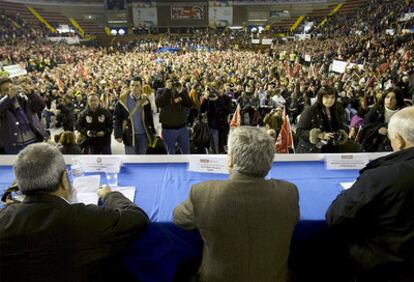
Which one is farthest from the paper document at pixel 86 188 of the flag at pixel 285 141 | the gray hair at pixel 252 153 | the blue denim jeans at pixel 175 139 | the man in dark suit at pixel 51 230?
the flag at pixel 285 141

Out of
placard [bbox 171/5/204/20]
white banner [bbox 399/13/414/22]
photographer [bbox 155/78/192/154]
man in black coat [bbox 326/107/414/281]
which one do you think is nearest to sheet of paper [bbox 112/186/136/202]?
man in black coat [bbox 326/107/414/281]

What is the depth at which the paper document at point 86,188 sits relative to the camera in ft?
6.00

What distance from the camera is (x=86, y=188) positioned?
1967 mm

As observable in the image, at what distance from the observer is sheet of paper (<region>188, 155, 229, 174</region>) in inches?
88.4

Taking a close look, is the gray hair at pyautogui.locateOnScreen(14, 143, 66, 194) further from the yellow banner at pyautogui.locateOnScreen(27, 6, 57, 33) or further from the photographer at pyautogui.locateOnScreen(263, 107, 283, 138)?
the yellow banner at pyautogui.locateOnScreen(27, 6, 57, 33)

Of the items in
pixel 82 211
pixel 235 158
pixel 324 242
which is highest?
pixel 235 158

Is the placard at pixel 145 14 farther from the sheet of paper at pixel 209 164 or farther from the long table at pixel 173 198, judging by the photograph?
the sheet of paper at pixel 209 164

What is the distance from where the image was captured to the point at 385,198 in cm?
141

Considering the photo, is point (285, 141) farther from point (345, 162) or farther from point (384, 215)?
point (384, 215)

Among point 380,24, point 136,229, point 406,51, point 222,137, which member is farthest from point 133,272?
point 380,24

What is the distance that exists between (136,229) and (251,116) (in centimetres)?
633

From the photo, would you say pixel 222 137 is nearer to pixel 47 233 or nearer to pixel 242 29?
pixel 47 233

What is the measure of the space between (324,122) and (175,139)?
205 cm

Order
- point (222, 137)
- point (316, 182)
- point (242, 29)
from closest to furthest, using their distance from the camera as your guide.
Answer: point (316, 182)
point (222, 137)
point (242, 29)
